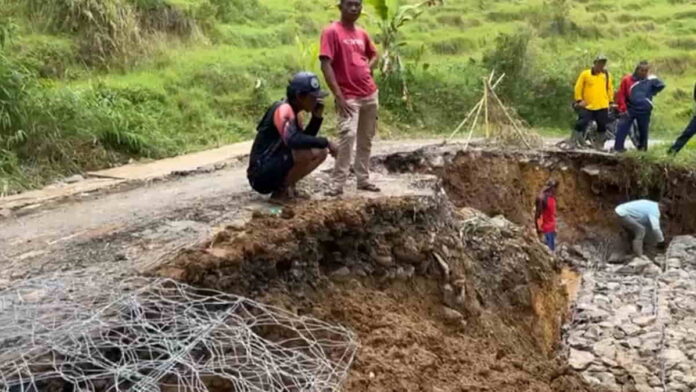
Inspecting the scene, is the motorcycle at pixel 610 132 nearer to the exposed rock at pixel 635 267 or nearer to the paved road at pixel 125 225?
the exposed rock at pixel 635 267

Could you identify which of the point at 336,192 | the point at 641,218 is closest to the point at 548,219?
the point at 641,218

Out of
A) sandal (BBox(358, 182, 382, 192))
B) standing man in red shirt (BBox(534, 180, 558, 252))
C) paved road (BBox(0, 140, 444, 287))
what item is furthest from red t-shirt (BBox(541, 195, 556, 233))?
sandal (BBox(358, 182, 382, 192))

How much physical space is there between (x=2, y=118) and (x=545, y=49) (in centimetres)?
1429

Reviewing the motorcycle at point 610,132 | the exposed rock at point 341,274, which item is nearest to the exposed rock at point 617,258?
the motorcycle at point 610,132

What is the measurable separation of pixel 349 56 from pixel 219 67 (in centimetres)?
775

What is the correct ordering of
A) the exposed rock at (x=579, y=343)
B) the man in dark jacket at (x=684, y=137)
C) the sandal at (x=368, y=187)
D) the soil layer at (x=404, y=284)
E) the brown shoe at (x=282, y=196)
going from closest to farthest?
the soil layer at (x=404, y=284), the brown shoe at (x=282, y=196), the sandal at (x=368, y=187), the exposed rock at (x=579, y=343), the man in dark jacket at (x=684, y=137)

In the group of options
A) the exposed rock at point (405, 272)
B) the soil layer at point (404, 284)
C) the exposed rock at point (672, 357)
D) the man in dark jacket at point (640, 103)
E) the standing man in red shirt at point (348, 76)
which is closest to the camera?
the soil layer at point (404, 284)

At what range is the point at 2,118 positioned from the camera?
30.5ft

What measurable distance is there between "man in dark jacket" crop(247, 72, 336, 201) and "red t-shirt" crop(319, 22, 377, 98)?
0.43 metres

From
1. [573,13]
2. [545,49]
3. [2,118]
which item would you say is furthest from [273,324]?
[573,13]

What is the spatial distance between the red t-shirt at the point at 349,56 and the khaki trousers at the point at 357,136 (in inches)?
4.2

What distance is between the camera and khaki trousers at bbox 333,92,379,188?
280 inches

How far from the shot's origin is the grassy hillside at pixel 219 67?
997 cm

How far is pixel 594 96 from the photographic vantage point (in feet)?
41.7
